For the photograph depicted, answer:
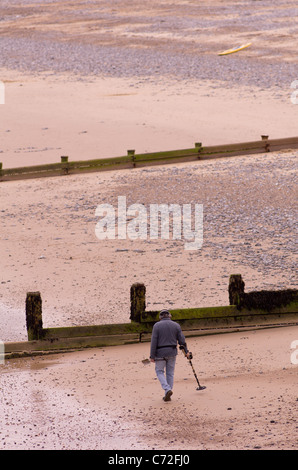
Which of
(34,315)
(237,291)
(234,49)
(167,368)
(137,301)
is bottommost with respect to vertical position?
(167,368)

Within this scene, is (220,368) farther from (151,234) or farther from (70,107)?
(70,107)

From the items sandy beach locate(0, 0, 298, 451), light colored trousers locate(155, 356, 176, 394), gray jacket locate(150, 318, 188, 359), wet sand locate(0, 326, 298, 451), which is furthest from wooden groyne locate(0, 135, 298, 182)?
light colored trousers locate(155, 356, 176, 394)

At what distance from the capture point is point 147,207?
22.5 meters

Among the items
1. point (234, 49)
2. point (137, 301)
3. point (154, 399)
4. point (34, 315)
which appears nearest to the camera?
point (154, 399)

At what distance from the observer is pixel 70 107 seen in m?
37.2

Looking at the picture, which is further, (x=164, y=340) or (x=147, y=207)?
(x=147, y=207)

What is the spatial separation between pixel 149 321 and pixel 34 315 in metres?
1.80

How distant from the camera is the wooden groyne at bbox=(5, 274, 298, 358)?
12578mm

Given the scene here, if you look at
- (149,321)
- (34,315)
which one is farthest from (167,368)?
(34,315)

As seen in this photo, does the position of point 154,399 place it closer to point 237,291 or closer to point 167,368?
point 167,368

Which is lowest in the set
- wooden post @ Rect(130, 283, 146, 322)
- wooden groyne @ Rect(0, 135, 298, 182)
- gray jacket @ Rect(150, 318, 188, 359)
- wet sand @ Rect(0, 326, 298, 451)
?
wet sand @ Rect(0, 326, 298, 451)

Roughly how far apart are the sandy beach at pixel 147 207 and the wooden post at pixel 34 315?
44 centimetres

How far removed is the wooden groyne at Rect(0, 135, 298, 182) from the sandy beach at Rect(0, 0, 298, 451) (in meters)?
0.44

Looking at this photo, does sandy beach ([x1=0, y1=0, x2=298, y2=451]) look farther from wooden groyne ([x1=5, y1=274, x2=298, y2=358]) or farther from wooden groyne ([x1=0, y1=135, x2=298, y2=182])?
wooden groyne ([x1=0, y1=135, x2=298, y2=182])
